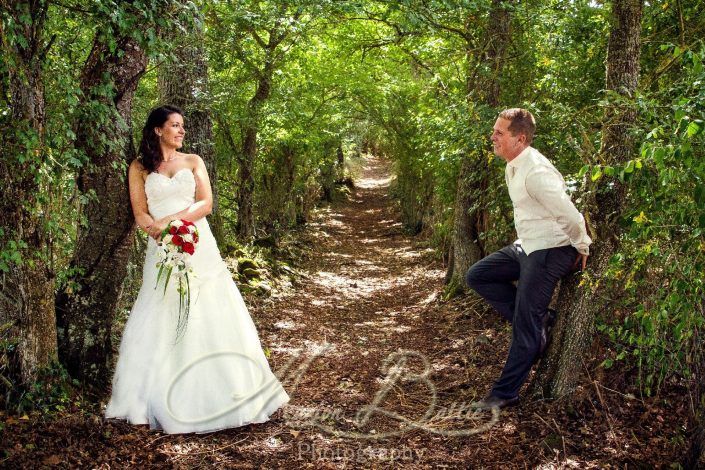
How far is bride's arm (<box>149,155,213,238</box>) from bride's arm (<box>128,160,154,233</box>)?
0.07 metres

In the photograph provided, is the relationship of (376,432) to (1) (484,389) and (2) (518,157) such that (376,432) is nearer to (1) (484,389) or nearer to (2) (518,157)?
(1) (484,389)

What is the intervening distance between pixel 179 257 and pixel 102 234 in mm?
650

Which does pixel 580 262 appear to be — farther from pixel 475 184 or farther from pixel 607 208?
pixel 475 184

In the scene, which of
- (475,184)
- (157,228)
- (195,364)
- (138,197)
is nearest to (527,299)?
(195,364)

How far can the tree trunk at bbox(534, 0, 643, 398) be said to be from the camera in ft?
12.3

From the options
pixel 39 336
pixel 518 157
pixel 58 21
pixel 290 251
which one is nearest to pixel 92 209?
pixel 39 336

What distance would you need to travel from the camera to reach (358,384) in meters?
5.05

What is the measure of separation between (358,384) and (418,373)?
71 cm

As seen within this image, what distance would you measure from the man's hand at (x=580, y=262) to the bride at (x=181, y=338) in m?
2.55

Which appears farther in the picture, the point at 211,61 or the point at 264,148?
the point at 264,148

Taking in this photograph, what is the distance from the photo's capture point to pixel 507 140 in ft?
→ 13.5

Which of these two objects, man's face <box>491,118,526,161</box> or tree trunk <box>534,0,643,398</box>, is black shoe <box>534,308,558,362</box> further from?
man's face <box>491,118,526,161</box>

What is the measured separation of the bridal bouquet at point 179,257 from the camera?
12.9ft

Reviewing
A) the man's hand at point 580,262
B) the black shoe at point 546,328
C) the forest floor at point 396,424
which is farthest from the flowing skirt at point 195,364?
the man's hand at point 580,262
